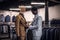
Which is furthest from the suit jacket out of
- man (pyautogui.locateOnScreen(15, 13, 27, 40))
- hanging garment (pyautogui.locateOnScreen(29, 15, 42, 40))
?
hanging garment (pyautogui.locateOnScreen(29, 15, 42, 40))

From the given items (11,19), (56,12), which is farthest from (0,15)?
(56,12)

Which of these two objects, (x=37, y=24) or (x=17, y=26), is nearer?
(x=37, y=24)

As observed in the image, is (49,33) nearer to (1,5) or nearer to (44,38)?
(44,38)

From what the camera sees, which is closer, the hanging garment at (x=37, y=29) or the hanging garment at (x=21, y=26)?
the hanging garment at (x=37, y=29)

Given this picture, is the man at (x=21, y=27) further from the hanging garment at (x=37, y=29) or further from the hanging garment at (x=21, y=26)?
the hanging garment at (x=37, y=29)

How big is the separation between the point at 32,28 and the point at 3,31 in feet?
17.3

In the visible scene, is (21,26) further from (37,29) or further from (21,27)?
(37,29)

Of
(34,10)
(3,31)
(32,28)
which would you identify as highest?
(34,10)

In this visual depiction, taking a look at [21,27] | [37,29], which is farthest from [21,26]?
[37,29]

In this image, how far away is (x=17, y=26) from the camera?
3842mm

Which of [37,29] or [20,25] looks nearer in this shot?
[37,29]

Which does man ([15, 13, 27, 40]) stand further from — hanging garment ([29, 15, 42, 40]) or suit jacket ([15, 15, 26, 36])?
hanging garment ([29, 15, 42, 40])

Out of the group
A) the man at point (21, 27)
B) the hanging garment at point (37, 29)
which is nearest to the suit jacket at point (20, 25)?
the man at point (21, 27)

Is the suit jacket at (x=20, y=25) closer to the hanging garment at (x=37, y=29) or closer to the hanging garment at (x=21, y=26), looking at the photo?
the hanging garment at (x=21, y=26)
